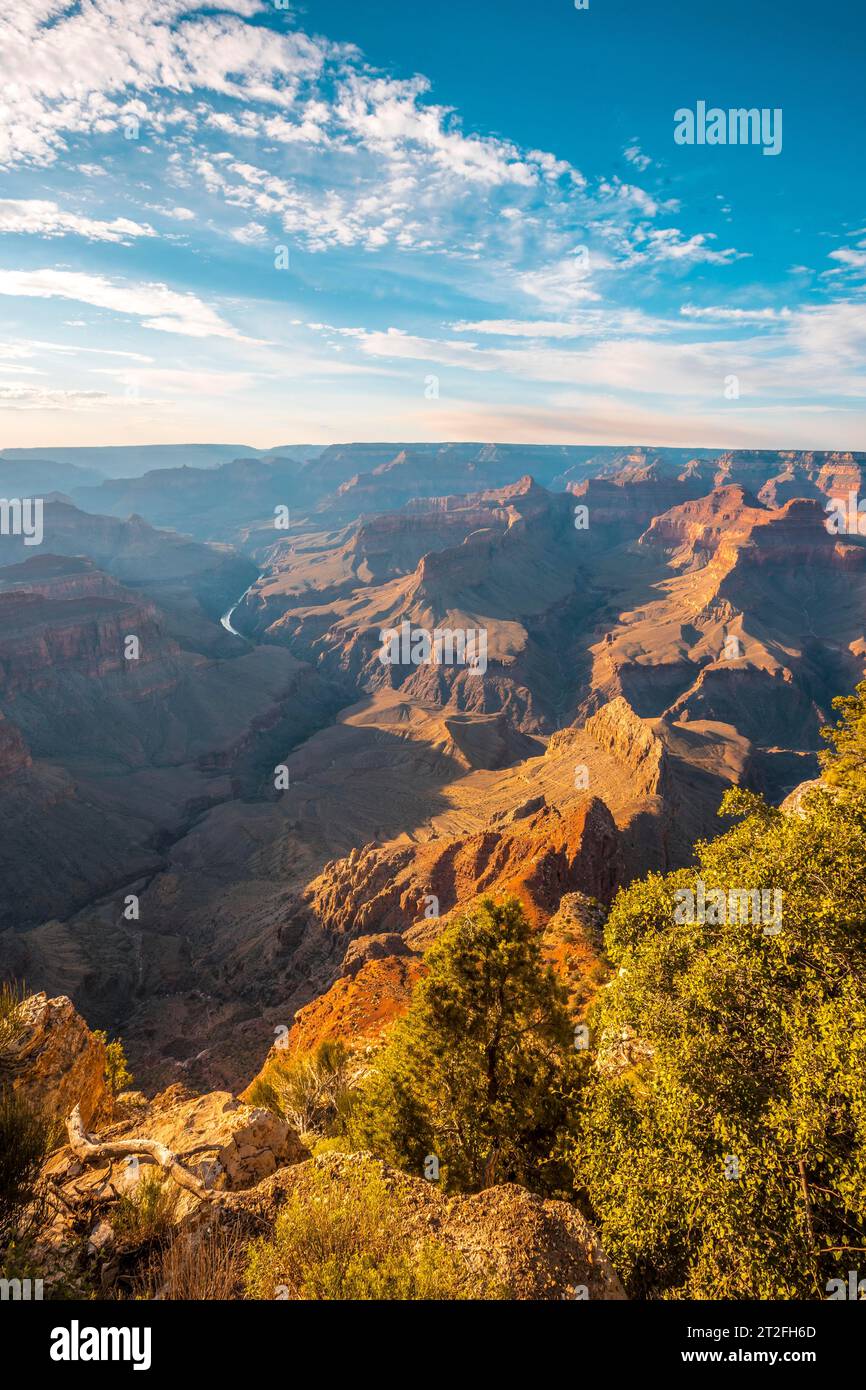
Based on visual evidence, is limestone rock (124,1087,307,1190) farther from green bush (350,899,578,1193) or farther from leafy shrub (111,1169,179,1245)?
green bush (350,899,578,1193)

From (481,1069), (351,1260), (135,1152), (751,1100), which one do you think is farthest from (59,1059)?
(751,1100)

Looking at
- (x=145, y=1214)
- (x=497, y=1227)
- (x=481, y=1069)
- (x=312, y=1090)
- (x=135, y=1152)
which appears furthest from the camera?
(x=312, y=1090)

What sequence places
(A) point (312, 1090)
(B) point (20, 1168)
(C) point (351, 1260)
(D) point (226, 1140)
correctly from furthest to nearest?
(A) point (312, 1090) → (D) point (226, 1140) → (B) point (20, 1168) → (C) point (351, 1260)

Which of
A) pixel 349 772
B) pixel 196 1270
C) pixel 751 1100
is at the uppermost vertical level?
pixel 751 1100

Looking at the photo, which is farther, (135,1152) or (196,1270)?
(135,1152)

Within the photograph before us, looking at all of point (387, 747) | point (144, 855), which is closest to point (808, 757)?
point (387, 747)

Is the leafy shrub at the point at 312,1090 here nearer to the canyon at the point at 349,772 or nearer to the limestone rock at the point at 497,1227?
the canyon at the point at 349,772

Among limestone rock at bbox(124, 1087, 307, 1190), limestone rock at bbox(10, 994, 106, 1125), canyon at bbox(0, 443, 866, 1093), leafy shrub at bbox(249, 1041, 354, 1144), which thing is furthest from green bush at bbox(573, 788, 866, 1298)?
canyon at bbox(0, 443, 866, 1093)

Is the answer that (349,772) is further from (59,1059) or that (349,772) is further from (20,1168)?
(20,1168)

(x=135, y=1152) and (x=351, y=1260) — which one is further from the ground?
(x=351, y=1260)
